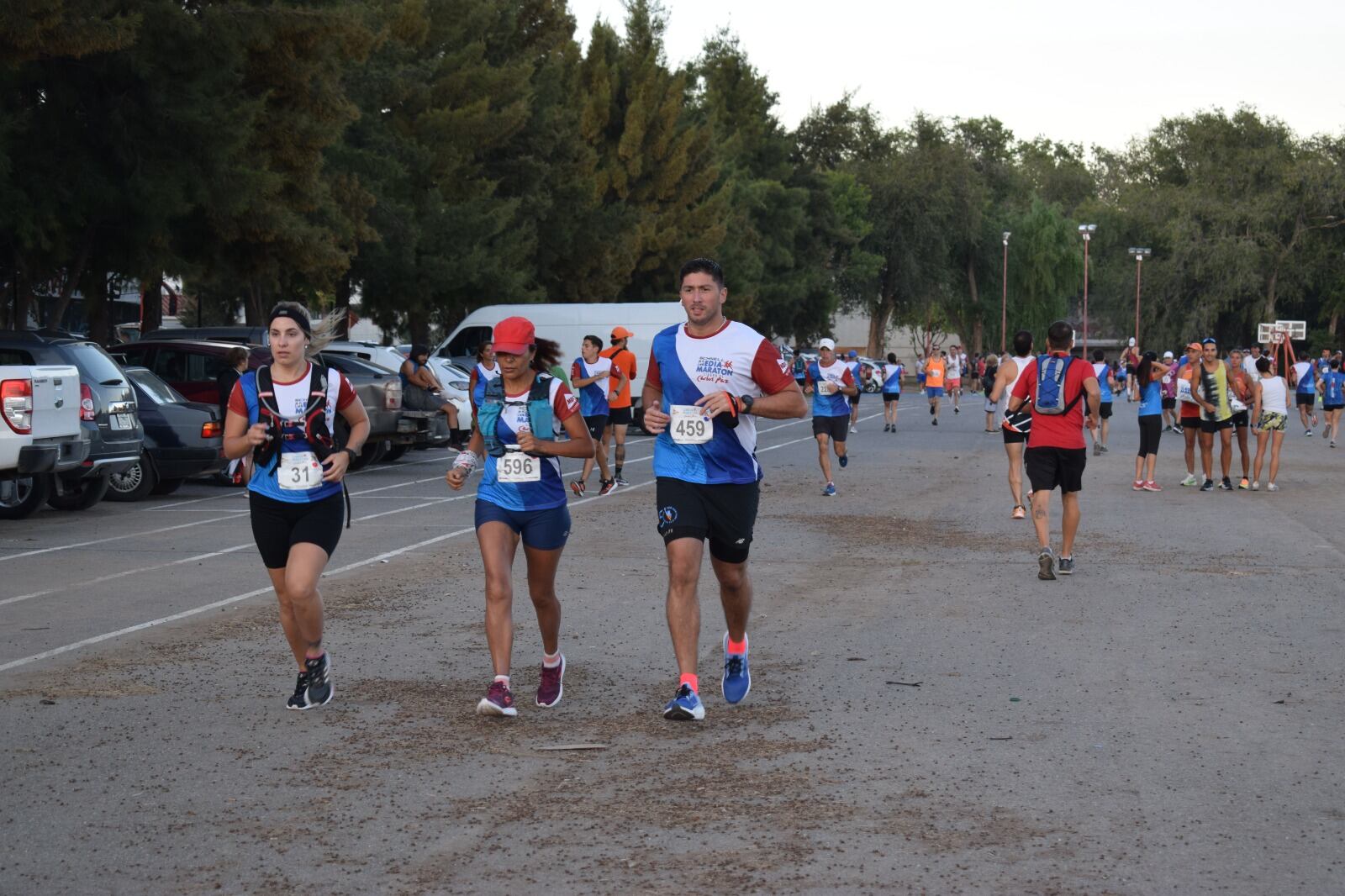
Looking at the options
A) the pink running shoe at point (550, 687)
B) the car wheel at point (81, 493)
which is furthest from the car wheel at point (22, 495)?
the pink running shoe at point (550, 687)

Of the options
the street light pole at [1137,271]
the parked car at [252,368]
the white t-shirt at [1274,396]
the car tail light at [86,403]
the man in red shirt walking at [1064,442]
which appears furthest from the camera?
the street light pole at [1137,271]

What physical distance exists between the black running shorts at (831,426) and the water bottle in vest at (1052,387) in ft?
24.2

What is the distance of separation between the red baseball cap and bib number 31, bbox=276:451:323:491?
0.93m

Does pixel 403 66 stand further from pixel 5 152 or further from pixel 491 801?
pixel 491 801

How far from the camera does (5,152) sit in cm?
2216

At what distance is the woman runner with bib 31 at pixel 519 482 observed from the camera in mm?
7113

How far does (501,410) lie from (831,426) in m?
13.3

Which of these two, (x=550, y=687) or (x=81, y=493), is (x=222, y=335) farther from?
(x=550, y=687)

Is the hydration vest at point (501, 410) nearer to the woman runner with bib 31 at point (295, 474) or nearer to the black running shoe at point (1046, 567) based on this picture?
the woman runner with bib 31 at point (295, 474)

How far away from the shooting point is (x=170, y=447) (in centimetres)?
1850

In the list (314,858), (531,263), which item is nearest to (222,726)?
(314,858)

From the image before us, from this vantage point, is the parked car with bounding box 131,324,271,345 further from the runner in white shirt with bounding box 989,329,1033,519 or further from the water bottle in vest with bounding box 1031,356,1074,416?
the water bottle in vest with bounding box 1031,356,1074,416

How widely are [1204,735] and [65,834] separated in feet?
14.0

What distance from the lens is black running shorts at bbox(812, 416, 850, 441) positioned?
65.6 ft
